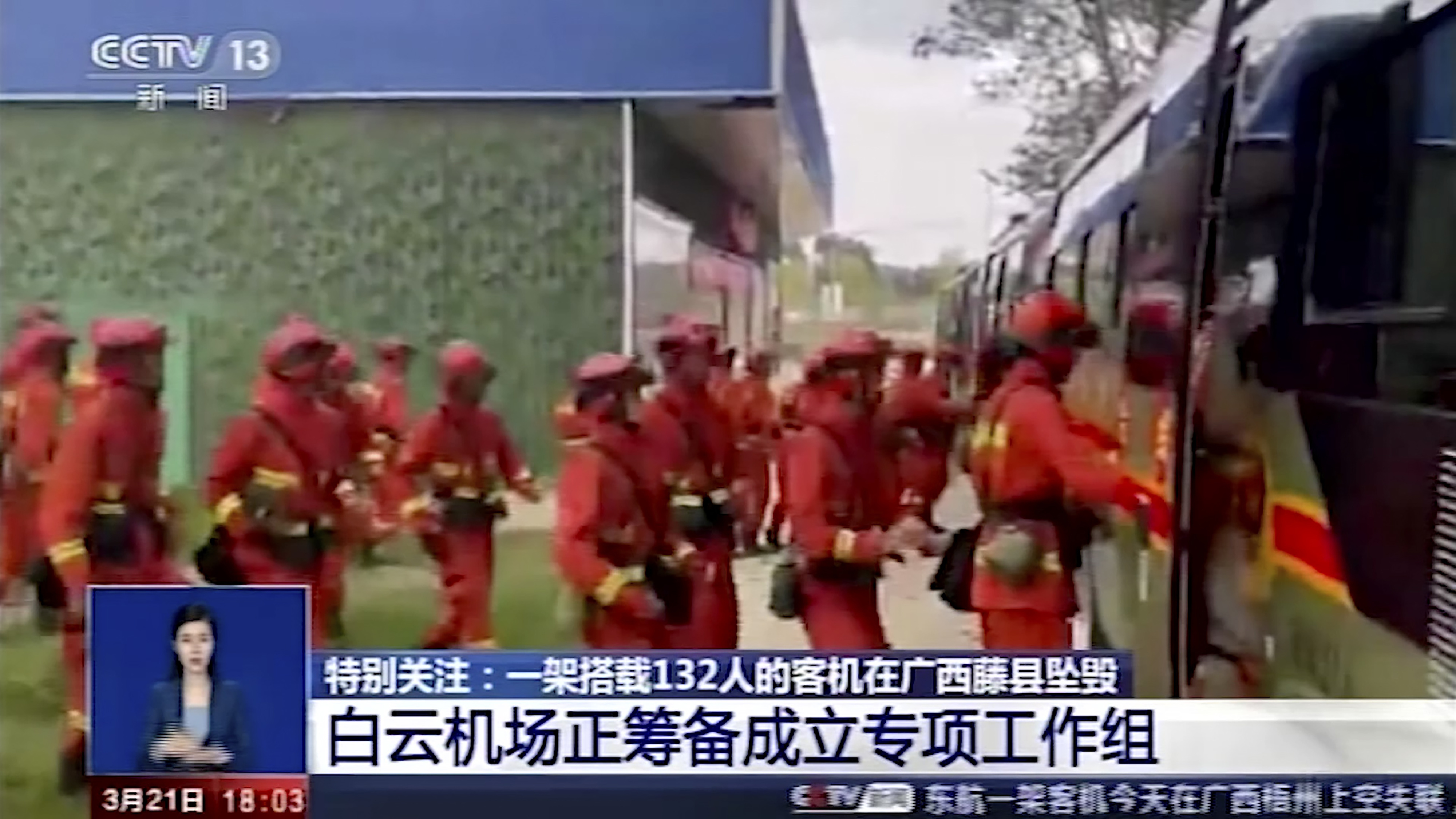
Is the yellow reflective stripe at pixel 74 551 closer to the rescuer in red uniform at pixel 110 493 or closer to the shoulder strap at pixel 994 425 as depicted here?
the rescuer in red uniform at pixel 110 493

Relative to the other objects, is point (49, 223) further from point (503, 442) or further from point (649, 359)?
point (649, 359)

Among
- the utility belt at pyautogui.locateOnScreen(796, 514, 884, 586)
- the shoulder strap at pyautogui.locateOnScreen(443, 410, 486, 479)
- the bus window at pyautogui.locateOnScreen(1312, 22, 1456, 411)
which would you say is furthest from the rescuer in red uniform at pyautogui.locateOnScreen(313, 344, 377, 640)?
the bus window at pyautogui.locateOnScreen(1312, 22, 1456, 411)

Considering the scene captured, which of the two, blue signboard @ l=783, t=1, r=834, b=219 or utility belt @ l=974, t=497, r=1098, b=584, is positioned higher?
blue signboard @ l=783, t=1, r=834, b=219

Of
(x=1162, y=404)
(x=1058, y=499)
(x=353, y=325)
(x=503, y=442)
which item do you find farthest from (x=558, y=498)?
(x=1162, y=404)

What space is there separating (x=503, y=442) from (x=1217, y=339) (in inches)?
35.4

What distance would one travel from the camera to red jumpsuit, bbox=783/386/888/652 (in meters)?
2.08

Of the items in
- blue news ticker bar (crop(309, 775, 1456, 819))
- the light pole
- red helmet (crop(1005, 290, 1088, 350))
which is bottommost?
blue news ticker bar (crop(309, 775, 1456, 819))

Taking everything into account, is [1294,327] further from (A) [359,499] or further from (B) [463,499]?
(A) [359,499]

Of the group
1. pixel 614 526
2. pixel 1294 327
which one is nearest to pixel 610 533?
pixel 614 526

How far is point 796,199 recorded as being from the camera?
2.04 metres

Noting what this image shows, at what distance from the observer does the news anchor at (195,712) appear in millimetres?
2135

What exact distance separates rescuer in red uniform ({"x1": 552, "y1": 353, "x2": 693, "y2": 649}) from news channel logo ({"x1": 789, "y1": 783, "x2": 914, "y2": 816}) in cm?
26

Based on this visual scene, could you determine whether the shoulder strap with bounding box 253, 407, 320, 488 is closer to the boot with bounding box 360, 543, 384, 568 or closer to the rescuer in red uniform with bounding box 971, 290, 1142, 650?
the boot with bounding box 360, 543, 384, 568

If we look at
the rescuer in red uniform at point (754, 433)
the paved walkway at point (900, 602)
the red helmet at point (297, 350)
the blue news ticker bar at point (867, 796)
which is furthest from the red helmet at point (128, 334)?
the rescuer in red uniform at point (754, 433)
